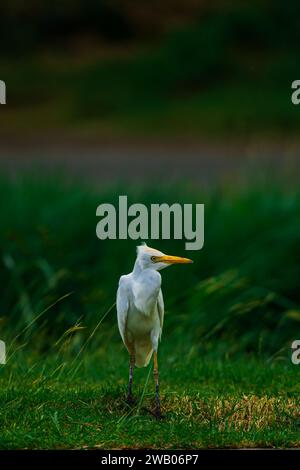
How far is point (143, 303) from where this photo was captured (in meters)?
4.90

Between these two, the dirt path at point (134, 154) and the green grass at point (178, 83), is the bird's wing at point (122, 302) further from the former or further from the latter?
the green grass at point (178, 83)

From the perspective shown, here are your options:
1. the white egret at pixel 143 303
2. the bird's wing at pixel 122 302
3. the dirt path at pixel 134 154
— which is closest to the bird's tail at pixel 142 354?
the white egret at pixel 143 303

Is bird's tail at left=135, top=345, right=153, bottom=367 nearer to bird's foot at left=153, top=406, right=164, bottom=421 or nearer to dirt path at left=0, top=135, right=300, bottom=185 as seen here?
bird's foot at left=153, top=406, right=164, bottom=421

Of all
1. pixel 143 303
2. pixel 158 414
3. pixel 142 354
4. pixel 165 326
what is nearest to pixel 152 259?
pixel 143 303

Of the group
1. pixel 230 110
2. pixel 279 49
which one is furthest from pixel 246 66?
pixel 230 110

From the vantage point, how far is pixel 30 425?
5.14 metres

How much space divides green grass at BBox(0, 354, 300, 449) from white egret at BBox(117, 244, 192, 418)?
7.4 inches

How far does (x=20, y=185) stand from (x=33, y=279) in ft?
4.89

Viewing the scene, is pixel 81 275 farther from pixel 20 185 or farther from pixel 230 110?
pixel 230 110

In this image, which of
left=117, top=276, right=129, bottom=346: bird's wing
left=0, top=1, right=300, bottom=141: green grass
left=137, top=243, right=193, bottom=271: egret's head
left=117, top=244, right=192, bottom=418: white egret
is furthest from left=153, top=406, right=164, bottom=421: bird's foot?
left=0, top=1, right=300, bottom=141: green grass

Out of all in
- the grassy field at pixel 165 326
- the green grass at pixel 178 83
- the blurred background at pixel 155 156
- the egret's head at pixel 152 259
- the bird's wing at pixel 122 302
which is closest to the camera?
the egret's head at pixel 152 259

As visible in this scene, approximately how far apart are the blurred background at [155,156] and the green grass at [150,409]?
1.10ft

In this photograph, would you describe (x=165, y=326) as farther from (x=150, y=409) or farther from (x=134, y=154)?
(x=134, y=154)

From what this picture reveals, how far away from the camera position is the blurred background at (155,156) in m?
8.43
